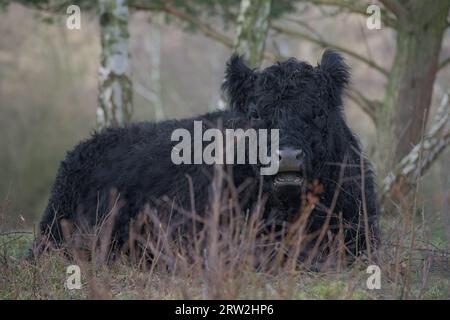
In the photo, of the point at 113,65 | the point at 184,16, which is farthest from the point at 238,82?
the point at 184,16

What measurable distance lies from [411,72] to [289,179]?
5.53 m

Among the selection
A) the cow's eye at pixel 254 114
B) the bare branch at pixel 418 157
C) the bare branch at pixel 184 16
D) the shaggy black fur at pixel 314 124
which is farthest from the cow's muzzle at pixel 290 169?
the bare branch at pixel 184 16

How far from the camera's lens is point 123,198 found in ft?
26.6

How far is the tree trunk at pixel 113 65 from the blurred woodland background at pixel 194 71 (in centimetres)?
2

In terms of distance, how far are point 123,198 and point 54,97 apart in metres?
21.8

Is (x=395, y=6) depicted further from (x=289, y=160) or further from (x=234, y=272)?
(x=234, y=272)

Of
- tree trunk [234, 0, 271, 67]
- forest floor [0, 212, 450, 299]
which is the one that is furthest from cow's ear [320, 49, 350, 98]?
tree trunk [234, 0, 271, 67]

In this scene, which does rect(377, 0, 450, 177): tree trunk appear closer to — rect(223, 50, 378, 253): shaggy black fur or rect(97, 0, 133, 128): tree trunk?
rect(223, 50, 378, 253): shaggy black fur

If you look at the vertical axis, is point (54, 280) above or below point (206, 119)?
below

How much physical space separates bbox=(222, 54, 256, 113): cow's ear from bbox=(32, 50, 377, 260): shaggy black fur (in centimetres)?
1

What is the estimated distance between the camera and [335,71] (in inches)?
283

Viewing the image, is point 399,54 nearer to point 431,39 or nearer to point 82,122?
point 431,39

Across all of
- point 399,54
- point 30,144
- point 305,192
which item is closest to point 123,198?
point 305,192

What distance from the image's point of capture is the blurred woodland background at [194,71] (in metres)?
10.8
